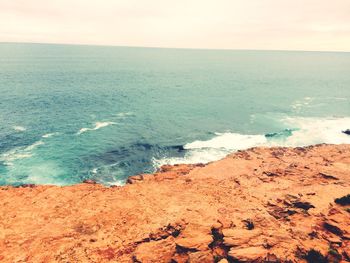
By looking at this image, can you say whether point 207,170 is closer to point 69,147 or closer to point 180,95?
point 69,147

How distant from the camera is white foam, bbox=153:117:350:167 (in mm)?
61250

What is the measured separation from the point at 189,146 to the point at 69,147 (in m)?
26.4

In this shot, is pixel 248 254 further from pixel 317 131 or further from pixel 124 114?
pixel 124 114

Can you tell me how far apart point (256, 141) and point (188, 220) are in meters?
46.8

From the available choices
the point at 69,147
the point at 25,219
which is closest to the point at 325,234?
the point at 25,219

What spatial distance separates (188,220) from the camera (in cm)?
2822

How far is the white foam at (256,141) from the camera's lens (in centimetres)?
6125

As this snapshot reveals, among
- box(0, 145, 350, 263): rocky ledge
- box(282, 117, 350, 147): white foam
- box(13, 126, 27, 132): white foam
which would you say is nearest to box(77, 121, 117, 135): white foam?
box(13, 126, 27, 132): white foam

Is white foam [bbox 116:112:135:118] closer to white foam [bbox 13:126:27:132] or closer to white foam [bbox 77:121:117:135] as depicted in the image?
white foam [bbox 77:121:117:135]

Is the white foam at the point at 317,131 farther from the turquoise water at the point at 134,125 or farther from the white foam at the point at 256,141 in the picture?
the turquoise water at the point at 134,125

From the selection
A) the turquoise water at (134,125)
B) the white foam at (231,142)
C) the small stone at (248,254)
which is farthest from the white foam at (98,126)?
the small stone at (248,254)

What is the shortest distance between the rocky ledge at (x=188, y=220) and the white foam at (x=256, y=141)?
654 inches

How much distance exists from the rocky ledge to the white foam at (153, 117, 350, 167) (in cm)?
1660

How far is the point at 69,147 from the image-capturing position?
6384 centimetres
